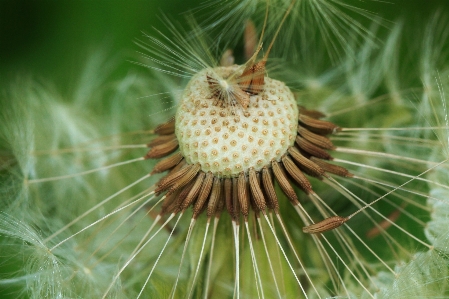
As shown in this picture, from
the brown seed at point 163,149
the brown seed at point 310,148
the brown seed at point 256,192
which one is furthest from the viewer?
the brown seed at point 163,149

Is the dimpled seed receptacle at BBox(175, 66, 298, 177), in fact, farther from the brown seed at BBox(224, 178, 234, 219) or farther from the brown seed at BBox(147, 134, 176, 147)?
the brown seed at BBox(147, 134, 176, 147)

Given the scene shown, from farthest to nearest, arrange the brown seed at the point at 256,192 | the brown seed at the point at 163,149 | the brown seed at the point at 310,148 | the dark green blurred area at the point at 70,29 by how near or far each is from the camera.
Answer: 1. the dark green blurred area at the point at 70,29
2. the brown seed at the point at 163,149
3. the brown seed at the point at 310,148
4. the brown seed at the point at 256,192

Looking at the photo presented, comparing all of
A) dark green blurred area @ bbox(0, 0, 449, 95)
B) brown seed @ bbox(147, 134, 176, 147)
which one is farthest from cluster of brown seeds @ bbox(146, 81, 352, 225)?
dark green blurred area @ bbox(0, 0, 449, 95)

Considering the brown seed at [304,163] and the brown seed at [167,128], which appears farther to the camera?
the brown seed at [167,128]

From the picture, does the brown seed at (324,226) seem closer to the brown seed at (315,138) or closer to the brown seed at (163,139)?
the brown seed at (315,138)

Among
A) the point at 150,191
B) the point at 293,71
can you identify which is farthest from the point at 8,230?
the point at 293,71

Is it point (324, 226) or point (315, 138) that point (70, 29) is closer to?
point (315, 138)

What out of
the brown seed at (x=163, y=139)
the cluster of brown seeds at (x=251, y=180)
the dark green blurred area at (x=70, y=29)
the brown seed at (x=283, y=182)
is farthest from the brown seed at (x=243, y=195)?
the dark green blurred area at (x=70, y=29)

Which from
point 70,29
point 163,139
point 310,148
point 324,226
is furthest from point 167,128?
point 70,29

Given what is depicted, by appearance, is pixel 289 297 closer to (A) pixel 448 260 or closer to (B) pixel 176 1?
(A) pixel 448 260
